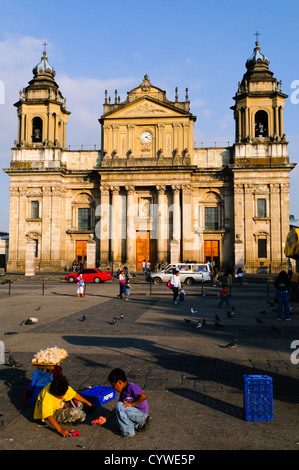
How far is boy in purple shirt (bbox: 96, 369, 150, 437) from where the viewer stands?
5.02m

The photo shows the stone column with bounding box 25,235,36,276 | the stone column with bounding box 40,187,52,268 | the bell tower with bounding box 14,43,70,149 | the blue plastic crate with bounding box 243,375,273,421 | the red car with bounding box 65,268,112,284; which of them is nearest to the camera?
the blue plastic crate with bounding box 243,375,273,421

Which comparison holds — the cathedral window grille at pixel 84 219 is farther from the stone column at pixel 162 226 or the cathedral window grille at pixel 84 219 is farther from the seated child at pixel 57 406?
the seated child at pixel 57 406

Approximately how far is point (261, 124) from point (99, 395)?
1621 inches

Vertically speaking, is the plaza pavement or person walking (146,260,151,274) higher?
person walking (146,260,151,274)

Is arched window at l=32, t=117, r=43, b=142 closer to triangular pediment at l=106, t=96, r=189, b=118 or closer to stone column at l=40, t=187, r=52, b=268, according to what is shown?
stone column at l=40, t=187, r=52, b=268

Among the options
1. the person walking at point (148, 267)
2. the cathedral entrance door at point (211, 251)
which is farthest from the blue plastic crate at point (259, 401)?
the cathedral entrance door at point (211, 251)

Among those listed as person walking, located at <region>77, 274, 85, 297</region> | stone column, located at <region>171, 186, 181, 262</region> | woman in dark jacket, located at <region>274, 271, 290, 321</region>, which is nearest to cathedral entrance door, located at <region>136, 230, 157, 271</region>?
stone column, located at <region>171, 186, 181, 262</region>

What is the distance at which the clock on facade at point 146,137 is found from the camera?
42.8m

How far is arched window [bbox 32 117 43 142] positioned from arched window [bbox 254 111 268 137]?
2352 cm

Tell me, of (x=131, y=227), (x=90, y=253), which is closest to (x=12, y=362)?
(x=90, y=253)

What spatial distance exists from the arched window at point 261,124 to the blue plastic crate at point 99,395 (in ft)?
132

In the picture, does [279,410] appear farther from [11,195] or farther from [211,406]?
[11,195]

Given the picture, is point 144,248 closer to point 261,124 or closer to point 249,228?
point 249,228
